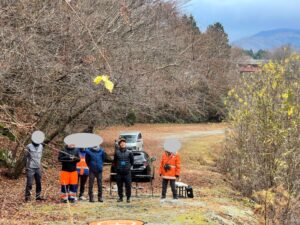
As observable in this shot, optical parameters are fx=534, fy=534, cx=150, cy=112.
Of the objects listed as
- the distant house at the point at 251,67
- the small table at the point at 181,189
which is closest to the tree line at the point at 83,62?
the distant house at the point at 251,67

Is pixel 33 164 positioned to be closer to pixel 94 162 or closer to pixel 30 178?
pixel 30 178

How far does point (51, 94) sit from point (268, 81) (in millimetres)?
6734

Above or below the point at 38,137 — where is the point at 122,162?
below

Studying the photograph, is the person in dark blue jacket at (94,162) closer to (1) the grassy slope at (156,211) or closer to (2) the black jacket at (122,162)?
(2) the black jacket at (122,162)

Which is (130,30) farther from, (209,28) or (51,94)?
(209,28)

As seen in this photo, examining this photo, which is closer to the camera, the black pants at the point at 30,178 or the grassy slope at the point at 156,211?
the grassy slope at the point at 156,211

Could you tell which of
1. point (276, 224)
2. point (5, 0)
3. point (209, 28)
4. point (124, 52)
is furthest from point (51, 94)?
point (209, 28)

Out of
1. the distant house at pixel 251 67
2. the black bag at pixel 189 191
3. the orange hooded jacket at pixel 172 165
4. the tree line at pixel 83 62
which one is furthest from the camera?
the distant house at pixel 251 67

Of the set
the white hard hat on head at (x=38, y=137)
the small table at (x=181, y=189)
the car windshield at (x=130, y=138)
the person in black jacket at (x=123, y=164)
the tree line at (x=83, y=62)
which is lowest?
the small table at (x=181, y=189)

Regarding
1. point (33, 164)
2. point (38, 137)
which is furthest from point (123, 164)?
point (38, 137)

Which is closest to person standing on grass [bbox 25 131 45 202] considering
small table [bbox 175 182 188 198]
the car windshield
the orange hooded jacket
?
the orange hooded jacket

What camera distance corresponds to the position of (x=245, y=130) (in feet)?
62.2

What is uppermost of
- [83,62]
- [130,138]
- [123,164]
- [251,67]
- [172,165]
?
[251,67]

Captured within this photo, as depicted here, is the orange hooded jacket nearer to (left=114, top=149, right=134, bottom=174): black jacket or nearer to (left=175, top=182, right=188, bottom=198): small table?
(left=114, top=149, right=134, bottom=174): black jacket
